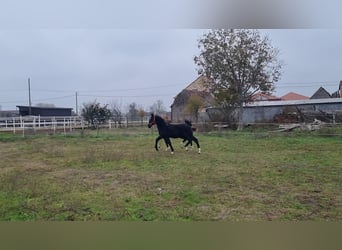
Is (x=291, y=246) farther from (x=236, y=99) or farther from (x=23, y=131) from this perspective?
(x=236, y=99)

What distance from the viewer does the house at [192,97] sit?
5.88 m

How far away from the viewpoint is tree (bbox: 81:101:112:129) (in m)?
5.33

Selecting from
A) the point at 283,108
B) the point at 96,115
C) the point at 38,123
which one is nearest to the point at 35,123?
the point at 38,123

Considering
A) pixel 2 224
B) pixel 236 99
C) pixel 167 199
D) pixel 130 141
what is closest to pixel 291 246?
pixel 167 199

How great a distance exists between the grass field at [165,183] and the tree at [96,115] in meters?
0.60

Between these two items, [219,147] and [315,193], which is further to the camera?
[219,147]

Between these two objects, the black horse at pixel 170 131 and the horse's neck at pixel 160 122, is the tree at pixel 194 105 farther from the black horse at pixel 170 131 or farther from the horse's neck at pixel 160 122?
the horse's neck at pixel 160 122

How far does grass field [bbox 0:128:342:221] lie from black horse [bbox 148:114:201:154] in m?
0.23

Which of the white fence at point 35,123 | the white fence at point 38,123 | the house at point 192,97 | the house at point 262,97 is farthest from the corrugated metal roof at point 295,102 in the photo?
the white fence at point 35,123

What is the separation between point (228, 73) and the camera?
8.52 meters

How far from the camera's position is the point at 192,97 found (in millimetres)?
6949

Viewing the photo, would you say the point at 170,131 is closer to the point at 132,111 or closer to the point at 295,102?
the point at 132,111

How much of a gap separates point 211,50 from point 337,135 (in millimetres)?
4484

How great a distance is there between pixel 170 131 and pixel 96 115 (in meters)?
1.68
